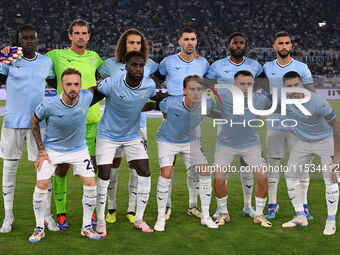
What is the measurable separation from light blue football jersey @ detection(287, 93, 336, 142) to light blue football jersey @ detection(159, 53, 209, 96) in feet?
4.38

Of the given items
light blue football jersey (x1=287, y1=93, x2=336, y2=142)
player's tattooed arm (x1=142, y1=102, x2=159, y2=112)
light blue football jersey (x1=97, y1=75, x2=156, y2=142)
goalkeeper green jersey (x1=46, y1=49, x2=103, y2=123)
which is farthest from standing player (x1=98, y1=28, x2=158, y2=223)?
light blue football jersey (x1=287, y1=93, x2=336, y2=142)

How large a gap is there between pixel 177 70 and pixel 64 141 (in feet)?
6.09

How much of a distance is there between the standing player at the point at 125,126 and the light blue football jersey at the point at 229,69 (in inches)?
42.9

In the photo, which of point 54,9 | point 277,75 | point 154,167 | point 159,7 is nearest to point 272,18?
point 159,7

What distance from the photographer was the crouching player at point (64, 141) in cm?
556

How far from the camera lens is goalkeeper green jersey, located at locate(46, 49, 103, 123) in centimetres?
636

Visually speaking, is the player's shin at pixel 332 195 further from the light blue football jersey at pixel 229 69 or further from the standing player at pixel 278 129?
the light blue football jersey at pixel 229 69

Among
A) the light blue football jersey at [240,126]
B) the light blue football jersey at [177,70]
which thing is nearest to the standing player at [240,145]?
the light blue football jersey at [240,126]

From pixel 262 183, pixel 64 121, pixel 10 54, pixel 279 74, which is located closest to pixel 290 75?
pixel 279 74

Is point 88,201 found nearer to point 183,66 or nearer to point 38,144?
point 38,144

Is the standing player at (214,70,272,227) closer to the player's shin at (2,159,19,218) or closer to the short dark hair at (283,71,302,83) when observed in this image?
the short dark hair at (283,71,302,83)

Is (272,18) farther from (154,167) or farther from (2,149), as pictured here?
(2,149)

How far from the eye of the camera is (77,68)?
6.36 meters

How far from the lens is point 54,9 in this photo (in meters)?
38.7
